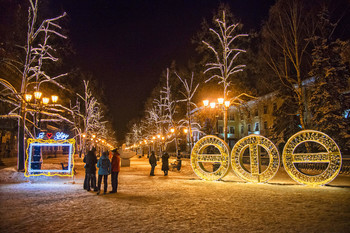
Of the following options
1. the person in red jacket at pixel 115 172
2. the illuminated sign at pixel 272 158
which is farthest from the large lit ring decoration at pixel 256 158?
the person in red jacket at pixel 115 172

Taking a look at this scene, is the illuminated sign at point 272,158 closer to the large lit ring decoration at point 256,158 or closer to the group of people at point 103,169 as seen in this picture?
the large lit ring decoration at point 256,158

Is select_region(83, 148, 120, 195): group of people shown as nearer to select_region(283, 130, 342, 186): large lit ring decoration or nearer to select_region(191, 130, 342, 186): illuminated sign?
select_region(191, 130, 342, 186): illuminated sign

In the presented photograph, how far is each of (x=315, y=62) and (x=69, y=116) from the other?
32.7 m

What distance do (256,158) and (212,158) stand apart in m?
2.48

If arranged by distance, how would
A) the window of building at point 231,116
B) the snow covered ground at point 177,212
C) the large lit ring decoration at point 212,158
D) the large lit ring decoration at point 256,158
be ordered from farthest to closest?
the window of building at point 231,116
the large lit ring decoration at point 212,158
the large lit ring decoration at point 256,158
the snow covered ground at point 177,212

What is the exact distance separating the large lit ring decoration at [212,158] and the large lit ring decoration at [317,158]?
3.04 metres

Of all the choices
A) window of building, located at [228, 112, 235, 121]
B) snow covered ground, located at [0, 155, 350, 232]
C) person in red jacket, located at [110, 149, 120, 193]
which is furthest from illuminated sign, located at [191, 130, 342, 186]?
window of building, located at [228, 112, 235, 121]

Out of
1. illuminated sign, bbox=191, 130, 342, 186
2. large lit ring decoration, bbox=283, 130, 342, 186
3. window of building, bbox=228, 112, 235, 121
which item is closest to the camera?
large lit ring decoration, bbox=283, 130, 342, 186

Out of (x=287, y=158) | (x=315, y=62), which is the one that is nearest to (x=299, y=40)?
(x=315, y=62)

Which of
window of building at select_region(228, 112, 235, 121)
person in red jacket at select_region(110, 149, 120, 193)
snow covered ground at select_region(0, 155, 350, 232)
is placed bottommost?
snow covered ground at select_region(0, 155, 350, 232)

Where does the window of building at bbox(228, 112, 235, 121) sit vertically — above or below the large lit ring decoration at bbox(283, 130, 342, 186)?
above

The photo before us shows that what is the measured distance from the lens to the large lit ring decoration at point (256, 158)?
1248 centimetres

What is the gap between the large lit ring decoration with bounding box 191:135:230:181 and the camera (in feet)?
45.5

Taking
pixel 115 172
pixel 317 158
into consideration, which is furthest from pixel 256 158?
pixel 115 172
